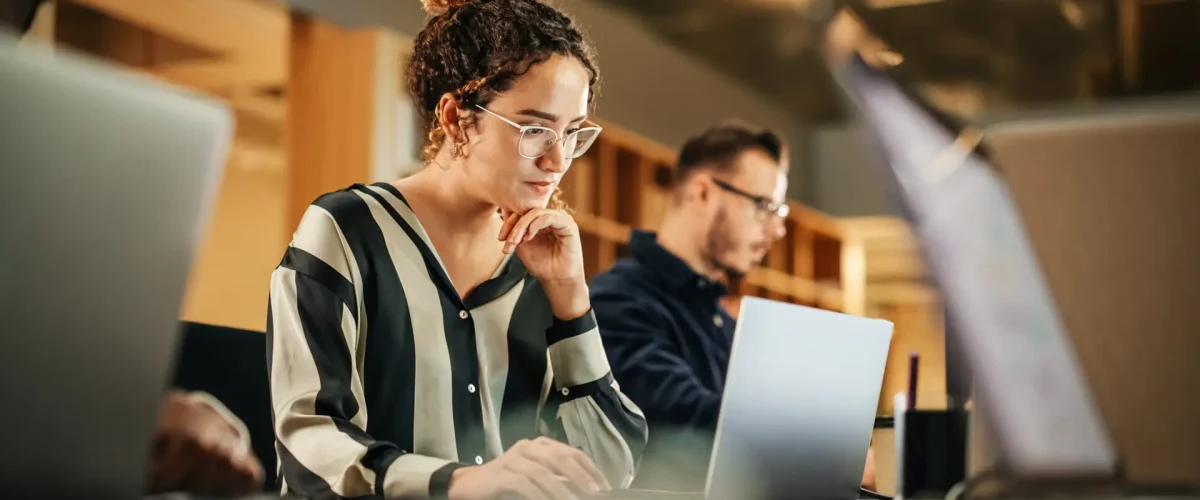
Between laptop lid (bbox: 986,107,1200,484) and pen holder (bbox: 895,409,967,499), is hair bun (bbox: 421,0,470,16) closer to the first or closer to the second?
pen holder (bbox: 895,409,967,499)

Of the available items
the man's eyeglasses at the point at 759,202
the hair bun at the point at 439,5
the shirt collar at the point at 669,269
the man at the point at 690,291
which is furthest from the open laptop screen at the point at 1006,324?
the man's eyeglasses at the point at 759,202

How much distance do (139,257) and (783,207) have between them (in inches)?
77.6

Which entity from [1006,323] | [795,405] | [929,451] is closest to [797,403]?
[795,405]

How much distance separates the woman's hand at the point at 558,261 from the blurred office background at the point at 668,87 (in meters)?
0.32

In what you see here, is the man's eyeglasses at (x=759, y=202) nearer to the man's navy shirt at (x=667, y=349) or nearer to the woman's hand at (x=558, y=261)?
the man's navy shirt at (x=667, y=349)

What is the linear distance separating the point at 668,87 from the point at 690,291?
308 centimetres

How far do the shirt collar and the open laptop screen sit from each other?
1497 millimetres

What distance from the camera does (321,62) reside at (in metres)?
3.78

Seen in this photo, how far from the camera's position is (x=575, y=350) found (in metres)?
1.54

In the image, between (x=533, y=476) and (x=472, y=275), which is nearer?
(x=533, y=476)

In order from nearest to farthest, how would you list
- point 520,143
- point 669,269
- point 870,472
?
point 520,143 → point 870,472 → point 669,269

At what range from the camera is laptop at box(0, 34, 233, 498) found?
2.22 feet

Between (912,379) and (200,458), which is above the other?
(912,379)

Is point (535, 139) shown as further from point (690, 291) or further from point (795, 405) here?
point (690, 291)
